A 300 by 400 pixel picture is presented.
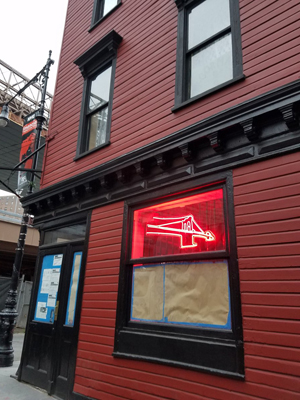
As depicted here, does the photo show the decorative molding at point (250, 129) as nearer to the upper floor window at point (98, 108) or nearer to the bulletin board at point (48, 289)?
the upper floor window at point (98, 108)

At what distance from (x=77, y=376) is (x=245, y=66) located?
5.75 m

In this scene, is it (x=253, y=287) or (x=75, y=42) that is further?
(x=75, y=42)

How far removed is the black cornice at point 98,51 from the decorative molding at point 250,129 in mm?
4461

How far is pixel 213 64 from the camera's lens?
514 cm

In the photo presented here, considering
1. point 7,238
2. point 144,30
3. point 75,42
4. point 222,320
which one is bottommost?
point 222,320

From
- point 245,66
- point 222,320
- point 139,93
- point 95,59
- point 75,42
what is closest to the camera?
point 222,320

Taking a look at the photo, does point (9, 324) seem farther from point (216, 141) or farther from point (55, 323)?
point (216, 141)

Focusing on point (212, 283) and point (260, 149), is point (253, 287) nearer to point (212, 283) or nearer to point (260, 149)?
point (212, 283)

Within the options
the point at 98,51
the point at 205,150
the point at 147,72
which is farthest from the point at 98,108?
the point at 205,150

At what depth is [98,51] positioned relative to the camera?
7414 mm

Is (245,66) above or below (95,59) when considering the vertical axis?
below

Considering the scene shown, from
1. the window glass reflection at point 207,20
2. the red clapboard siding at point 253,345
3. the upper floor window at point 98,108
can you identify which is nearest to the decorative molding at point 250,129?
the red clapboard siding at point 253,345

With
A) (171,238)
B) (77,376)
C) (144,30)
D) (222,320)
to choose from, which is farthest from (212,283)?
(144,30)

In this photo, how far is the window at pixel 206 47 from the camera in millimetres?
4883
